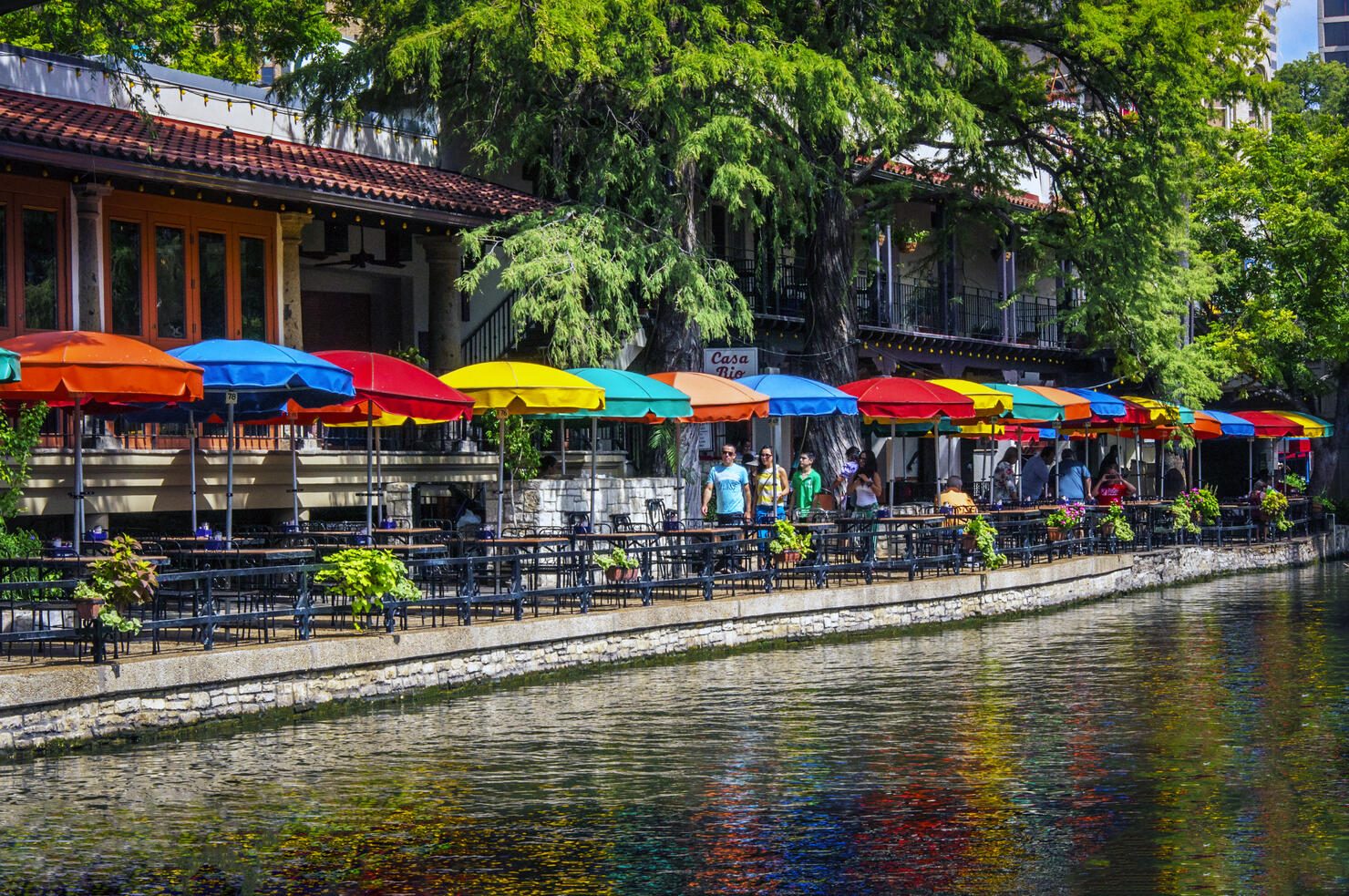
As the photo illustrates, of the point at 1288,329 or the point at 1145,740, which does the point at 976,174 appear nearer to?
the point at 1288,329

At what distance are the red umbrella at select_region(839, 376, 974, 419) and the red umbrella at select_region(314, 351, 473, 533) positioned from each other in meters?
7.03

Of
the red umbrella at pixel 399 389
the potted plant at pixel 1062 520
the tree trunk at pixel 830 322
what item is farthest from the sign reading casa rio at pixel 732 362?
the red umbrella at pixel 399 389

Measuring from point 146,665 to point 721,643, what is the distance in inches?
272

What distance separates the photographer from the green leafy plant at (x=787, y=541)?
59.4ft

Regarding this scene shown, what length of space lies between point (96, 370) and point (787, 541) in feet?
26.2

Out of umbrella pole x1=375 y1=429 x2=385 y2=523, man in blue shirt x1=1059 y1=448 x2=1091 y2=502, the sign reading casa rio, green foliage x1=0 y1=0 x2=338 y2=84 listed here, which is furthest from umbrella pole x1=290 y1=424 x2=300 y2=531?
man in blue shirt x1=1059 y1=448 x2=1091 y2=502

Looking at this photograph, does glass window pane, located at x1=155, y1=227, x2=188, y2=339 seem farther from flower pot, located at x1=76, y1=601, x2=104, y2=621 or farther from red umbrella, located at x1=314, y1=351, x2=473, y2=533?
flower pot, located at x1=76, y1=601, x2=104, y2=621

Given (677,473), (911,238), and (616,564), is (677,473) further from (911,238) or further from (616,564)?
(911,238)

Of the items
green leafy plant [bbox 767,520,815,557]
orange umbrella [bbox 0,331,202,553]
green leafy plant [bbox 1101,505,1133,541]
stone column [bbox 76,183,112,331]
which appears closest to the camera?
orange umbrella [bbox 0,331,202,553]

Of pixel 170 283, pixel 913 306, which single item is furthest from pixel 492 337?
pixel 913 306

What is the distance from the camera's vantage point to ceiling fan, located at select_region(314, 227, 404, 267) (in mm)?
24188

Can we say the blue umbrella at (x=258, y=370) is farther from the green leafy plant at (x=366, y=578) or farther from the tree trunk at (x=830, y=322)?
the tree trunk at (x=830, y=322)

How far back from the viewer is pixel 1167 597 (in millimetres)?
24703

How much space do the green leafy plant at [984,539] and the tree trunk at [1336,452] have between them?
70.0 feet
